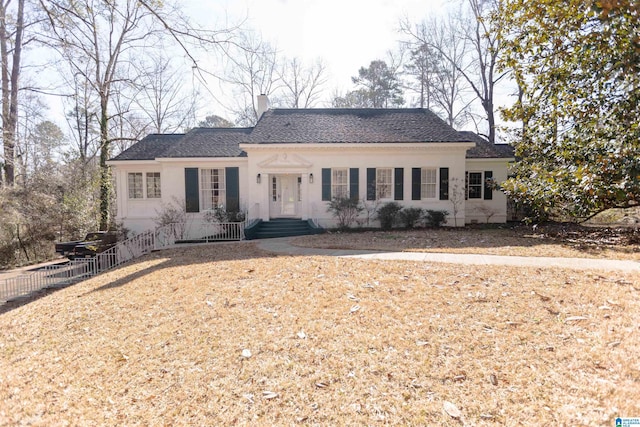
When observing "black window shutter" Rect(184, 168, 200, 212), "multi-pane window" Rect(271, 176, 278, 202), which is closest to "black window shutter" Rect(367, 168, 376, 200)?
"multi-pane window" Rect(271, 176, 278, 202)

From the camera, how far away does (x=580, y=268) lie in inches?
271

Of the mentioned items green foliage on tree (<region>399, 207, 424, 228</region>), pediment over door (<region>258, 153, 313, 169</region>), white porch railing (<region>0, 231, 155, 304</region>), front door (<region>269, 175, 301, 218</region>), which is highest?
pediment over door (<region>258, 153, 313, 169</region>)

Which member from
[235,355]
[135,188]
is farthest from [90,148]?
[235,355]

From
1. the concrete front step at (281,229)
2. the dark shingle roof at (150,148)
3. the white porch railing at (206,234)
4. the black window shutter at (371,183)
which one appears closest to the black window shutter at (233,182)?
the white porch railing at (206,234)

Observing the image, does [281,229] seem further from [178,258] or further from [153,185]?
[153,185]

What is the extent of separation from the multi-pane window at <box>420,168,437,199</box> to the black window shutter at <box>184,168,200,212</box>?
35.8 ft

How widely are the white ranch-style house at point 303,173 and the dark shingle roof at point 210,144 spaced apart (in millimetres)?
51

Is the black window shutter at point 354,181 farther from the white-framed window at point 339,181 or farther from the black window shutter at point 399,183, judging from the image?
the black window shutter at point 399,183

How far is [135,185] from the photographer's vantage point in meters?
16.1

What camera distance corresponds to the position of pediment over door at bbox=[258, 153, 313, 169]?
48.5 feet

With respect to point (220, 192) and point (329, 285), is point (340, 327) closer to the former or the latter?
point (329, 285)

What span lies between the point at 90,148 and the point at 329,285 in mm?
30792

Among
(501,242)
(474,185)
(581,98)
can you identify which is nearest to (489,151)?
(474,185)

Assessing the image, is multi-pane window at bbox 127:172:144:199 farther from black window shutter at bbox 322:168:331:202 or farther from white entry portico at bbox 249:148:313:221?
black window shutter at bbox 322:168:331:202
